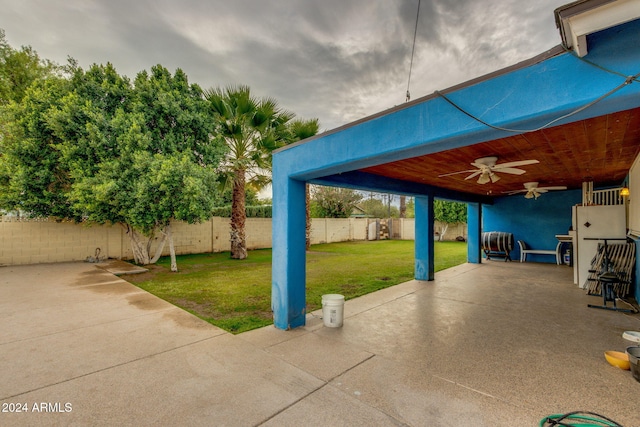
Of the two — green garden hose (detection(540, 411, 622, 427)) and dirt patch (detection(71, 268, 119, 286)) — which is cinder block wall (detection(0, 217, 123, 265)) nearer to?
→ dirt patch (detection(71, 268, 119, 286))

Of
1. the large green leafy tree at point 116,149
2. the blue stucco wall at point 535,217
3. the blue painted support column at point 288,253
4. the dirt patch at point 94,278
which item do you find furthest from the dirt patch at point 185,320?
the blue stucco wall at point 535,217

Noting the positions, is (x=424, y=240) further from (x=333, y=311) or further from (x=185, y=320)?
(x=185, y=320)

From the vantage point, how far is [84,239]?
33.9 ft

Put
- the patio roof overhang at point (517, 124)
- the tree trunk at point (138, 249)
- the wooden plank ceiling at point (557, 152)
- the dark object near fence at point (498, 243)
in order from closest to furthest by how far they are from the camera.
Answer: the patio roof overhang at point (517, 124) < the wooden plank ceiling at point (557, 152) < the tree trunk at point (138, 249) < the dark object near fence at point (498, 243)

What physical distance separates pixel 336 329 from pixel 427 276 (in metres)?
4.28

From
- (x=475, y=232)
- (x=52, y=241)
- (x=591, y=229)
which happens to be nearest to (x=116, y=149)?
(x=52, y=241)

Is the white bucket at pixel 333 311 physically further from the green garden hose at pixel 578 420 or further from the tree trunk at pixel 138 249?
the tree trunk at pixel 138 249

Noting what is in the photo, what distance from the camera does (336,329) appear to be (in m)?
4.18

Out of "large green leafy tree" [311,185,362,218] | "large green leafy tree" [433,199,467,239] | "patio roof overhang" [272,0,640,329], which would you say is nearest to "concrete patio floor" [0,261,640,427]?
"patio roof overhang" [272,0,640,329]

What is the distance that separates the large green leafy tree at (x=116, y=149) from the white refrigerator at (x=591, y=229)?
30.8 ft

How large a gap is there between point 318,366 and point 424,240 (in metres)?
5.51

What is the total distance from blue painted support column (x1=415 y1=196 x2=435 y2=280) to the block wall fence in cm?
871

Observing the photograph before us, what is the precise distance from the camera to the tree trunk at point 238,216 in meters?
10.6

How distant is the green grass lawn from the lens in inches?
192
